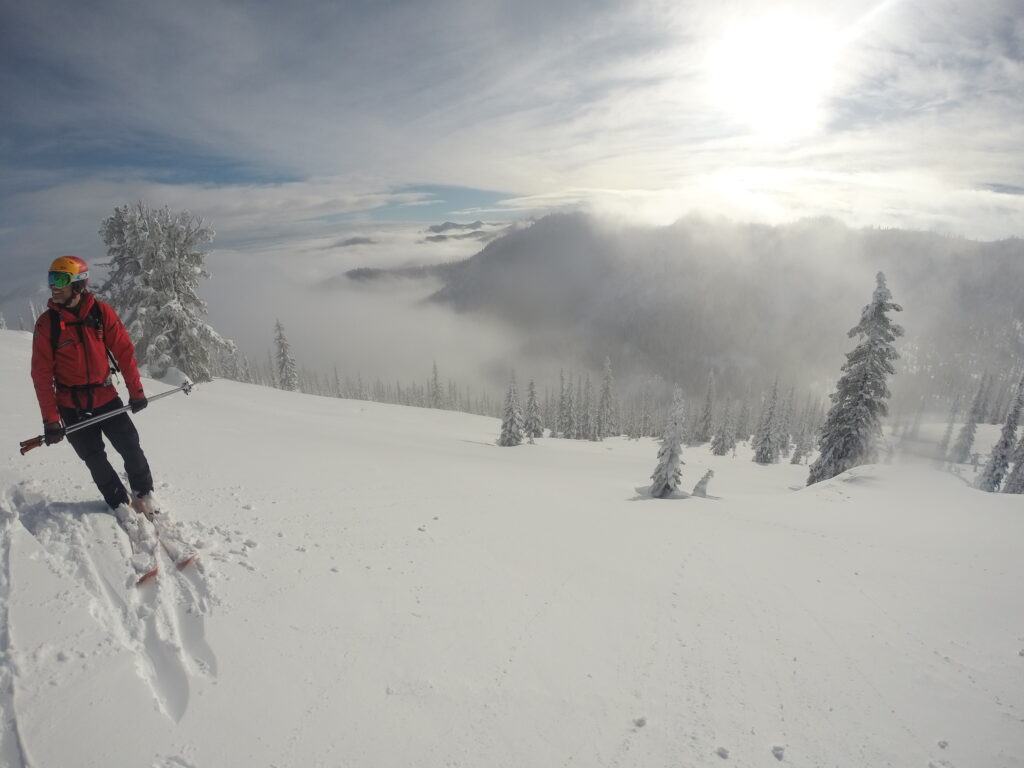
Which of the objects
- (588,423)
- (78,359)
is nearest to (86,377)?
(78,359)

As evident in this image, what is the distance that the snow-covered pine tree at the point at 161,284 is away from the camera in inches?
1098

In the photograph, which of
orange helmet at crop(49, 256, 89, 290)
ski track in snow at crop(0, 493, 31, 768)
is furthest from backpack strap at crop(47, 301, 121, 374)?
ski track in snow at crop(0, 493, 31, 768)

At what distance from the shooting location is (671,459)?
73.6 ft

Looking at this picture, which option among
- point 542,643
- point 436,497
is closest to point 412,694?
Answer: point 542,643

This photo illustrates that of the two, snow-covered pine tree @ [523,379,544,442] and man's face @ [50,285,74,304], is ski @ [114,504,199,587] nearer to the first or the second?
man's face @ [50,285,74,304]

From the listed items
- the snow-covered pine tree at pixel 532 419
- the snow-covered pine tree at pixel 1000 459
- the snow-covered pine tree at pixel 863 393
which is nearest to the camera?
the snow-covered pine tree at pixel 863 393

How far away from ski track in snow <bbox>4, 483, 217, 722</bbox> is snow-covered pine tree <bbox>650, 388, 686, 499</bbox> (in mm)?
19474

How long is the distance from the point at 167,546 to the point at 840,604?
31.0ft

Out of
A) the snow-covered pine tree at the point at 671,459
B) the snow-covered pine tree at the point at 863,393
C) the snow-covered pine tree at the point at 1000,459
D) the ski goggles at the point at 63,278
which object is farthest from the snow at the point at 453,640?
the snow-covered pine tree at the point at 1000,459

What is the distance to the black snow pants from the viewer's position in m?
5.56

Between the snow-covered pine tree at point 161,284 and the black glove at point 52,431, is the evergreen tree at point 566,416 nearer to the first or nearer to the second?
the snow-covered pine tree at point 161,284

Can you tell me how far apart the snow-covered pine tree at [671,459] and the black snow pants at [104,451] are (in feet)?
63.9

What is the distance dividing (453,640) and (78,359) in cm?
575

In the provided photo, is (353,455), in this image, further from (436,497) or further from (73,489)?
(73,489)
